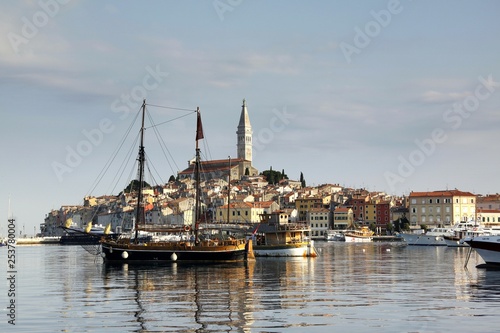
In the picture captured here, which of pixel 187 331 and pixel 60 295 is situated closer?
pixel 187 331

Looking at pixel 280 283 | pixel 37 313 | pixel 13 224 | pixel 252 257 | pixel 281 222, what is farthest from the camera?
pixel 281 222

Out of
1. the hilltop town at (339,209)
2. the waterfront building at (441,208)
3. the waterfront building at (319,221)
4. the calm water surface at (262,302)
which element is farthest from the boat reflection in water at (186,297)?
the waterfront building at (319,221)

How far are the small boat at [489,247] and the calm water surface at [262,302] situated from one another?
11.4 feet

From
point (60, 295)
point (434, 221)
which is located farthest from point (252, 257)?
point (434, 221)

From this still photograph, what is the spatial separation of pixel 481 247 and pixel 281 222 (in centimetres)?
2843

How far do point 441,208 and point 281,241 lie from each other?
96.6m

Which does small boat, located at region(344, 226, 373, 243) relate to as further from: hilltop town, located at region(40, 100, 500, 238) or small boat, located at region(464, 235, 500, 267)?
small boat, located at region(464, 235, 500, 267)

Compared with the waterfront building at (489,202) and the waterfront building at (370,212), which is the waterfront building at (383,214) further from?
the waterfront building at (489,202)

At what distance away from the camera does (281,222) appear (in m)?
75.9

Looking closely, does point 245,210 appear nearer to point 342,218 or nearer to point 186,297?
point 342,218

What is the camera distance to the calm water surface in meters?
23.2

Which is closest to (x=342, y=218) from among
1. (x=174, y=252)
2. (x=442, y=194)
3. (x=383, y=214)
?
(x=383, y=214)

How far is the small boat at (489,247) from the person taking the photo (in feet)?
162

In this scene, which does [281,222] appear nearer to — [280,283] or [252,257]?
[252,257]
